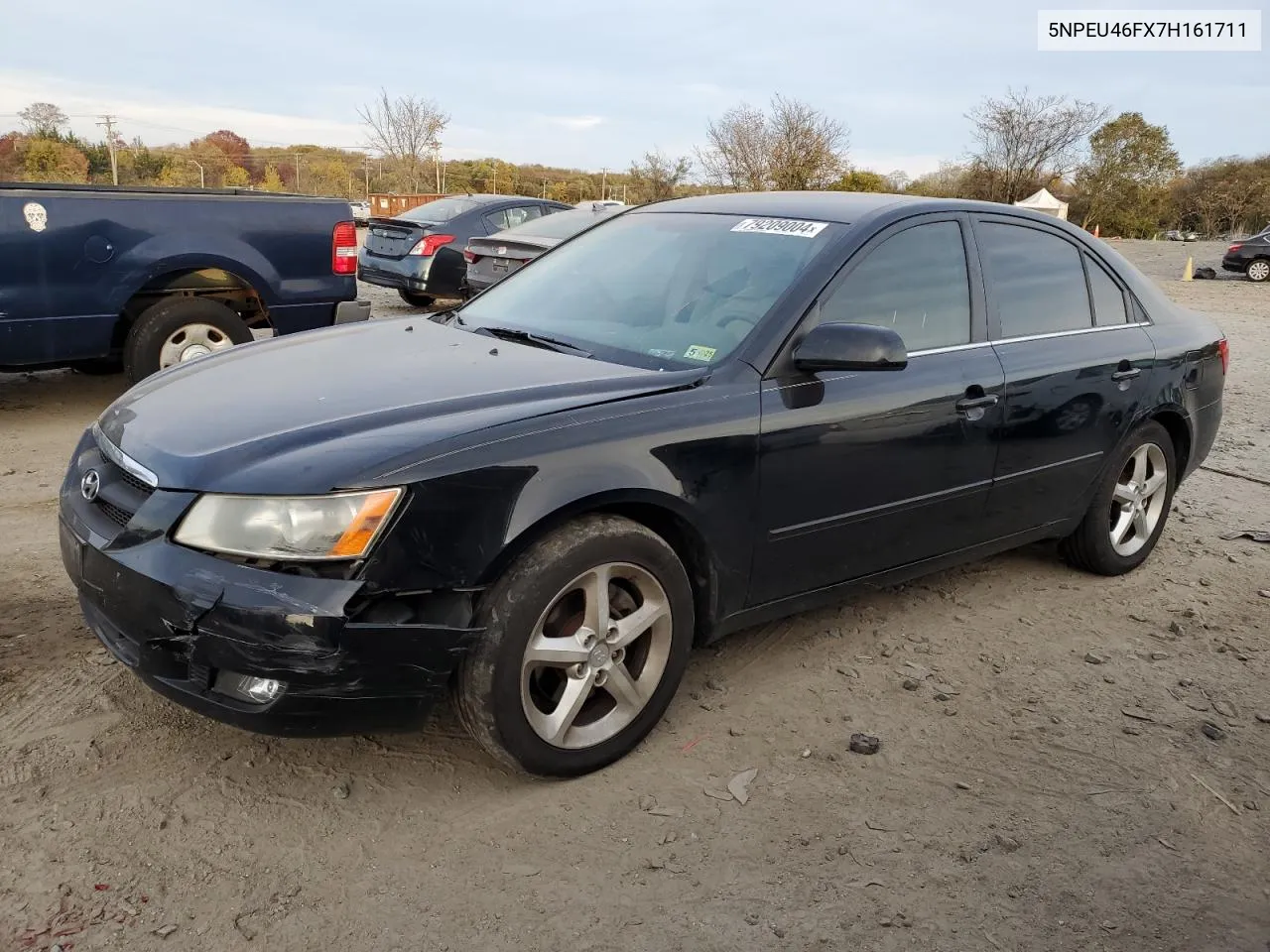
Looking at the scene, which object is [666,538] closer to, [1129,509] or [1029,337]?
[1029,337]

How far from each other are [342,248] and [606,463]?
5.21 meters

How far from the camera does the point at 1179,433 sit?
490 cm

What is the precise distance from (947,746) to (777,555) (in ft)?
2.61

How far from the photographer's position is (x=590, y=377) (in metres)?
3.08

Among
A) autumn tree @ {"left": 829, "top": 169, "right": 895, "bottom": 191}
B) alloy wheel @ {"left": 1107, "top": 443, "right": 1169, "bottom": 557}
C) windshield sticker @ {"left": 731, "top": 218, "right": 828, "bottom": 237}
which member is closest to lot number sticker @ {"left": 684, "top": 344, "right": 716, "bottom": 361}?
windshield sticker @ {"left": 731, "top": 218, "right": 828, "bottom": 237}

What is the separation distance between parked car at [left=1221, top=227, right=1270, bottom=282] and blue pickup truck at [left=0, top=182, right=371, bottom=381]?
906 inches

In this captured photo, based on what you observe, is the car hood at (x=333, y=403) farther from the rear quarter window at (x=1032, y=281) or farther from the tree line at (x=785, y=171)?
the tree line at (x=785, y=171)

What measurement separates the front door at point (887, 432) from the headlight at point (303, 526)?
1.23 m

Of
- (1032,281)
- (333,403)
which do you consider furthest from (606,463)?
(1032,281)

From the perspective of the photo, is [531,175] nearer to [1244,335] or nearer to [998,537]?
[1244,335]

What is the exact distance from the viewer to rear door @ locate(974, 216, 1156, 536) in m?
3.97

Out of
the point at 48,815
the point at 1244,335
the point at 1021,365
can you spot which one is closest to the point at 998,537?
the point at 1021,365

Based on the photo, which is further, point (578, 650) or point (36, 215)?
point (36, 215)

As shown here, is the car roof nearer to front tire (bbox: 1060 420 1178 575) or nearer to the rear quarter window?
the rear quarter window
